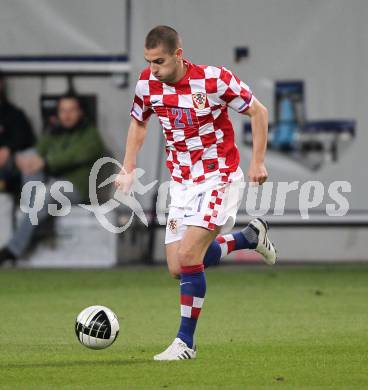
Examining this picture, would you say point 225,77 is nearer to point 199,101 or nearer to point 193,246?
point 199,101

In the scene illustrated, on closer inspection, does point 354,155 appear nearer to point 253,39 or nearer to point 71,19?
point 253,39

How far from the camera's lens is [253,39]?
15742 mm

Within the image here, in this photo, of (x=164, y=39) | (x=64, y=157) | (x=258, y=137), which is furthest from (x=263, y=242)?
(x=64, y=157)

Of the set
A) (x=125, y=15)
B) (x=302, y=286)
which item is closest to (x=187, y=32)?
(x=125, y=15)

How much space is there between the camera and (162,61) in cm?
791

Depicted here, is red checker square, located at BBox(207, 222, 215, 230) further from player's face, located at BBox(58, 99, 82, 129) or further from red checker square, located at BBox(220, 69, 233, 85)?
player's face, located at BBox(58, 99, 82, 129)

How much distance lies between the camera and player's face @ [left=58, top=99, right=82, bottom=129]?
15625mm

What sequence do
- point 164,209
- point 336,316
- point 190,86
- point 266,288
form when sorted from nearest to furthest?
point 190,86 → point 336,316 → point 266,288 → point 164,209

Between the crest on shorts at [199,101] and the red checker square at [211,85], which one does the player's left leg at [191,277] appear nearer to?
the crest on shorts at [199,101]

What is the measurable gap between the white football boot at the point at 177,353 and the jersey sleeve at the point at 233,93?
4.89 feet

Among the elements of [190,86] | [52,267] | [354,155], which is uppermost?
[190,86]

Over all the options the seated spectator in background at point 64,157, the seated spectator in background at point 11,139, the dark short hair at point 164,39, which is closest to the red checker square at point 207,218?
the dark short hair at point 164,39

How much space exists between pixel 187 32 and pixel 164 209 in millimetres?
2106

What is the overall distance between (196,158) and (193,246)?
1.89 feet
